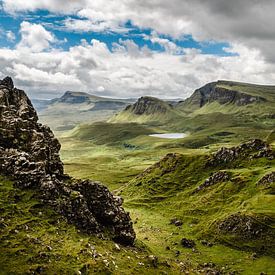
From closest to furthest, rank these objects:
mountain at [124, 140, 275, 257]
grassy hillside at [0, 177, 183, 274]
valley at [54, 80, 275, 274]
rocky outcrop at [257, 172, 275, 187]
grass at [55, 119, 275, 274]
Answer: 1. grassy hillside at [0, 177, 183, 274]
2. grass at [55, 119, 275, 274]
3. valley at [54, 80, 275, 274]
4. mountain at [124, 140, 275, 257]
5. rocky outcrop at [257, 172, 275, 187]

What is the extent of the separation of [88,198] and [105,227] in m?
7.26

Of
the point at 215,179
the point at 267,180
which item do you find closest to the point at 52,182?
the point at 267,180

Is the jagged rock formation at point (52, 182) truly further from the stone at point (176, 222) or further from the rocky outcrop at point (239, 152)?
the rocky outcrop at point (239, 152)

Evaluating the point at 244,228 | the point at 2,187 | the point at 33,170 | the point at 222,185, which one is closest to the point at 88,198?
the point at 33,170

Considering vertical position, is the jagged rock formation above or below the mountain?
above

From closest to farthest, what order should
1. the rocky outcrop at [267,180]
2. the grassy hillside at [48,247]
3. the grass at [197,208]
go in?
the grassy hillside at [48,247]
the grass at [197,208]
the rocky outcrop at [267,180]

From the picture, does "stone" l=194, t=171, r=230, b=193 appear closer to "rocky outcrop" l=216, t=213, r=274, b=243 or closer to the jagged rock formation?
"rocky outcrop" l=216, t=213, r=274, b=243

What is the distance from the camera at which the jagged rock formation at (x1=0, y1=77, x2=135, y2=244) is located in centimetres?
6394

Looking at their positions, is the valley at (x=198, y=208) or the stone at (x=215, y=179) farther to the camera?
the stone at (x=215, y=179)

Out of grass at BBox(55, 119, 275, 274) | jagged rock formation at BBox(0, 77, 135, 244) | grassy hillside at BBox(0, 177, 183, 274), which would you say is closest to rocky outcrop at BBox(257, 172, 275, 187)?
grass at BBox(55, 119, 275, 274)

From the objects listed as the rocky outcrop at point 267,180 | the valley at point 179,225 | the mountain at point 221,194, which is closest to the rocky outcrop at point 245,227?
the mountain at point 221,194

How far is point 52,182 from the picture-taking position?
65.4 metres

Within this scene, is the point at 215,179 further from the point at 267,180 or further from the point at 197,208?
the point at 267,180

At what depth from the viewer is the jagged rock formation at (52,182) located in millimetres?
63938
